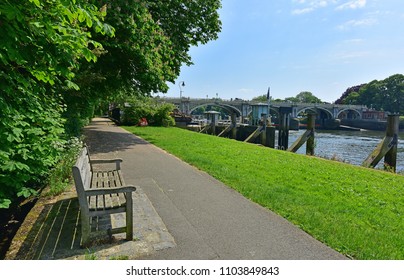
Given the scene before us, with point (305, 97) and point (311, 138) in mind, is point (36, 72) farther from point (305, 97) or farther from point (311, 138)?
point (305, 97)

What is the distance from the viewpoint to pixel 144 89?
15086mm

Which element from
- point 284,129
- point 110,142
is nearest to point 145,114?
point 284,129

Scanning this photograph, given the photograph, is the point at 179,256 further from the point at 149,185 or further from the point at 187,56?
the point at 187,56

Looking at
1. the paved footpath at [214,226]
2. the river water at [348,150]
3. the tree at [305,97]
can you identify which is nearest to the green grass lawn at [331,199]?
the paved footpath at [214,226]

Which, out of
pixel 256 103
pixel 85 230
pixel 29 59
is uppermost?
pixel 256 103

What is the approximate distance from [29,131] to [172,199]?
250 centimetres

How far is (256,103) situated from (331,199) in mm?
66111

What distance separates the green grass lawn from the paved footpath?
28 cm

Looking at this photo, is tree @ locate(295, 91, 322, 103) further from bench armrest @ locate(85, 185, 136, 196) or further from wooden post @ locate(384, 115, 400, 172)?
bench armrest @ locate(85, 185, 136, 196)

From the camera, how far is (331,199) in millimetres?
5352

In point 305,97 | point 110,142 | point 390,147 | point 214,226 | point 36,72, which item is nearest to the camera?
point 36,72

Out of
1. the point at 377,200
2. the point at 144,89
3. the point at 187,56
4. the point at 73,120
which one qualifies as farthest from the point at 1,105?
the point at 187,56

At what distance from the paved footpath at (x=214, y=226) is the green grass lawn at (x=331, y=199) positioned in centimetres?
28

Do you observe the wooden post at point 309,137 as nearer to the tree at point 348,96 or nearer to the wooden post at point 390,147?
the wooden post at point 390,147
